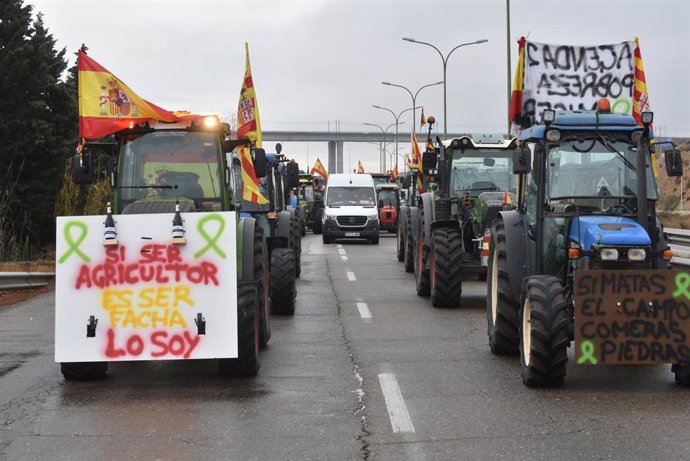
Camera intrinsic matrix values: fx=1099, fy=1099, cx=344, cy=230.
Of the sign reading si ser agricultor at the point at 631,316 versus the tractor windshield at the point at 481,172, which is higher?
the tractor windshield at the point at 481,172

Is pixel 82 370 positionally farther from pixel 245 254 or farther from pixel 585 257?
pixel 585 257

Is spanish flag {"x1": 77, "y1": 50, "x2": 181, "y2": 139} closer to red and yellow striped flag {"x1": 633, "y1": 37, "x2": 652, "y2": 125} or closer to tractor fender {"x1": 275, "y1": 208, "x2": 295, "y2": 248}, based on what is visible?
red and yellow striped flag {"x1": 633, "y1": 37, "x2": 652, "y2": 125}

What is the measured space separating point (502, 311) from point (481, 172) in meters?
7.32

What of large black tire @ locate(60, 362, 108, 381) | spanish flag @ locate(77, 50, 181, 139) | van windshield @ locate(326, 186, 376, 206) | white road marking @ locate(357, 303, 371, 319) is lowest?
white road marking @ locate(357, 303, 371, 319)

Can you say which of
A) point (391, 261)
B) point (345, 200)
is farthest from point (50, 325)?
point (345, 200)

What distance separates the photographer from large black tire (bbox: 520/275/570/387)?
8828 mm

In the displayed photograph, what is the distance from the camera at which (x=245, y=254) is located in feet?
34.0

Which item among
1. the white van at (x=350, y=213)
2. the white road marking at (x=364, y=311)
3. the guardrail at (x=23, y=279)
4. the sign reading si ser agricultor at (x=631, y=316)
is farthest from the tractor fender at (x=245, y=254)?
the white van at (x=350, y=213)

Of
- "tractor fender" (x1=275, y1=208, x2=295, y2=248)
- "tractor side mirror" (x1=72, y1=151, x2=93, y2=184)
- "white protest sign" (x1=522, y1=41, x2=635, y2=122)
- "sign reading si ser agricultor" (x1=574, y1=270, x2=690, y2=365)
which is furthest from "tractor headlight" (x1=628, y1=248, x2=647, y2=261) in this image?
"tractor fender" (x1=275, y1=208, x2=295, y2=248)

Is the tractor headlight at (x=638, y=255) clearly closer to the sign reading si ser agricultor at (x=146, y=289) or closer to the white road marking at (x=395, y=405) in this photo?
the white road marking at (x=395, y=405)

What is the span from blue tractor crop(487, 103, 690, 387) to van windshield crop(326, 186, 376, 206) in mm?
26977

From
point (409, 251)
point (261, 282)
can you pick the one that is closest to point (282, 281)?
point (261, 282)

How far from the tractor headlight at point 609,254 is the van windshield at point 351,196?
97.1 ft

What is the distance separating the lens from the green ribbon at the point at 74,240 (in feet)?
30.7
